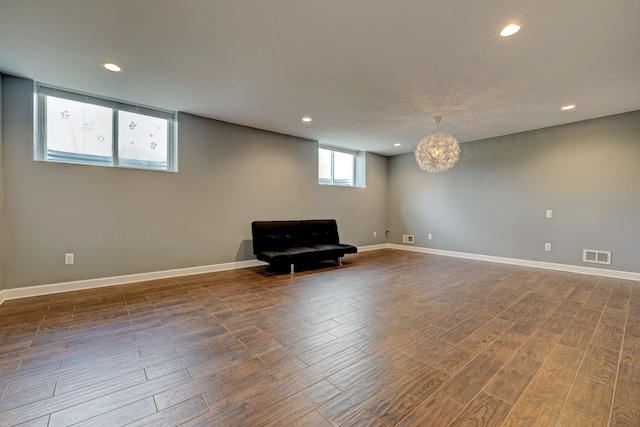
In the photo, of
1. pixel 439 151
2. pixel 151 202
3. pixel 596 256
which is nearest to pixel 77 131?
pixel 151 202

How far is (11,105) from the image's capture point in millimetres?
3070

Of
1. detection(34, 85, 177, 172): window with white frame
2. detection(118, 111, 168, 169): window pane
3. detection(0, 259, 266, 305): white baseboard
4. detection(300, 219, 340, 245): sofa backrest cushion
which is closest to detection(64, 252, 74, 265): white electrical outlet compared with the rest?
detection(0, 259, 266, 305): white baseboard

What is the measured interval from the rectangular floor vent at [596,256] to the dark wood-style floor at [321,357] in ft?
3.39

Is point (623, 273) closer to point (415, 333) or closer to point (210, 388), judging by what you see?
point (415, 333)

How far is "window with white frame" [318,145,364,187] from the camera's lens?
248 inches

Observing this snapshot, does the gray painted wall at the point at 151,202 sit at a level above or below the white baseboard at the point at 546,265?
above

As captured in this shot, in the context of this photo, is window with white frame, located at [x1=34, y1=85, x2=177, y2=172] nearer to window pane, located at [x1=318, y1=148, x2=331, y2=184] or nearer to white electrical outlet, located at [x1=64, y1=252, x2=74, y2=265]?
white electrical outlet, located at [x1=64, y1=252, x2=74, y2=265]

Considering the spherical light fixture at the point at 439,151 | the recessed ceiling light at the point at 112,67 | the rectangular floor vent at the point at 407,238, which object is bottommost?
the rectangular floor vent at the point at 407,238

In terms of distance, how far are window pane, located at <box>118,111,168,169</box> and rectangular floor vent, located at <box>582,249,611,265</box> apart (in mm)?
7053

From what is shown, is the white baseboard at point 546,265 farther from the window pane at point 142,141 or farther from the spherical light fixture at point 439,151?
the window pane at point 142,141

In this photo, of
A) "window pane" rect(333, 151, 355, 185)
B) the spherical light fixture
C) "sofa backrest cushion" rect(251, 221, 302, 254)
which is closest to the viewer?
the spherical light fixture

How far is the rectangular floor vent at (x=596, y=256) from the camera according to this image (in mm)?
4301

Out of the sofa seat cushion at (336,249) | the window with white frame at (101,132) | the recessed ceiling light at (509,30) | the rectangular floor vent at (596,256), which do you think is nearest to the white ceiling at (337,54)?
the recessed ceiling light at (509,30)

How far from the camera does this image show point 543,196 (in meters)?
4.93
